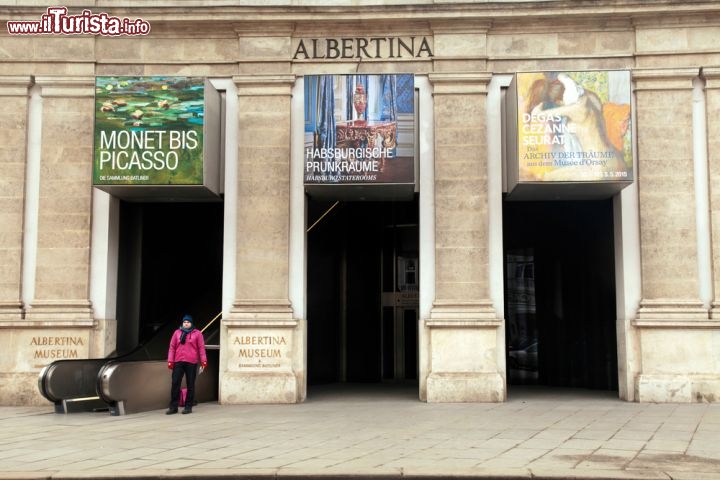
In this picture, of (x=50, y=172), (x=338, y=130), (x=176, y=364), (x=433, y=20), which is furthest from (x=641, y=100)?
(x=50, y=172)

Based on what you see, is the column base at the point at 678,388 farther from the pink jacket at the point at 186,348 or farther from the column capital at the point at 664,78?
the pink jacket at the point at 186,348

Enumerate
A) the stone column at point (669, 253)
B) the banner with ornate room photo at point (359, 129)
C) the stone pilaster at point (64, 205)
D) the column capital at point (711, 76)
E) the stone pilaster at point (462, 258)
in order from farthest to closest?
the stone pilaster at point (64, 205) → the column capital at point (711, 76) → the banner with ornate room photo at point (359, 129) → the stone pilaster at point (462, 258) → the stone column at point (669, 253)

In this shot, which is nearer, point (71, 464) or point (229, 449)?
point (71, 464)

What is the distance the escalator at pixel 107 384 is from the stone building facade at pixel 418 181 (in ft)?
4.36

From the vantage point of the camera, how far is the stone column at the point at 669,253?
1445 centimetres

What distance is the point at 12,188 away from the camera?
15.5 metres

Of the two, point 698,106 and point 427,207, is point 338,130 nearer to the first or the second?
point 427,207

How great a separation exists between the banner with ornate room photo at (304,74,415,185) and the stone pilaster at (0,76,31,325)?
229 inches

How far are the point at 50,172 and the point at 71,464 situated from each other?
8.56 meters

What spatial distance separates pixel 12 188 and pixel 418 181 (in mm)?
8155

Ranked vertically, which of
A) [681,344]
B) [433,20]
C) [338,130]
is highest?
[433,20]

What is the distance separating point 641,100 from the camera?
601 inches

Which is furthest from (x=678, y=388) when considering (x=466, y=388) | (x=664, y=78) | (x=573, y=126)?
(x=664, y=78)

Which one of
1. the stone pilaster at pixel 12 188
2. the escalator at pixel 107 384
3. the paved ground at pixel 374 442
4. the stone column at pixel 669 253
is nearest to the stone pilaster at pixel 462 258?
the paved ground at pixel 374 442
